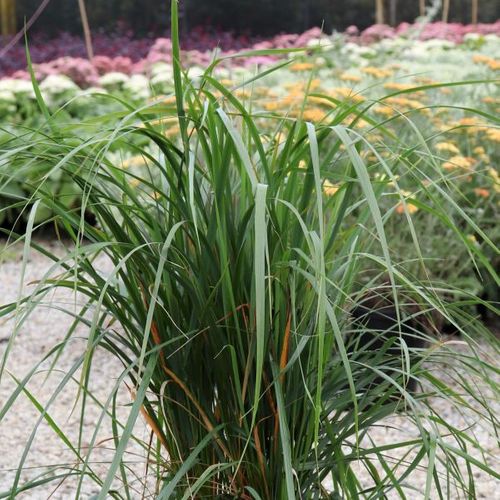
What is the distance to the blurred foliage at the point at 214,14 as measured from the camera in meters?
14.5

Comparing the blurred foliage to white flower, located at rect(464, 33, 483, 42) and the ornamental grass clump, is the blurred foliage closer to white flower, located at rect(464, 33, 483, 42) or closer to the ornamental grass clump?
white flower, located at rect(464, 33, 483, 42)

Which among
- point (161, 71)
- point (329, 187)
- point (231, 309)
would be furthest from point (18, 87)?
point (231, 309)

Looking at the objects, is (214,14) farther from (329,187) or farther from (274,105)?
(329,187)

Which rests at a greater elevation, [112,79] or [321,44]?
[321,44]

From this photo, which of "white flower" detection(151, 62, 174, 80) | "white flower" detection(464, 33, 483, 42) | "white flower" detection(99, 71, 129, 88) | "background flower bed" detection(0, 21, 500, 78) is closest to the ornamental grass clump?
"white flower" detection(151, 62, 174, 80)

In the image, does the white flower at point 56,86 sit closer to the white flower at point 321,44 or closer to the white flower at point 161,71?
the white flower at point 161,71

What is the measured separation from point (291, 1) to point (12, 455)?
12986mm

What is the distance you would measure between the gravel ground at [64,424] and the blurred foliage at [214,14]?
35.2 ft

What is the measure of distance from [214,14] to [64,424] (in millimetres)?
12623

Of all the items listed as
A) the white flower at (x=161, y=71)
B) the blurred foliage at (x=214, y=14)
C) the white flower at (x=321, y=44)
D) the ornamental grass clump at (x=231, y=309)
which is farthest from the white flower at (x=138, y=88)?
the blurred foliage at (x=214, y=14)

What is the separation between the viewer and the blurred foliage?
47.6ft

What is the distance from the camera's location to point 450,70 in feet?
22.0

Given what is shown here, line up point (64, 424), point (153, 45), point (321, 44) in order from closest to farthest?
point (321, 44), point (64, 424), point (153, 45)

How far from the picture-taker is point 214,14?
15.0m
